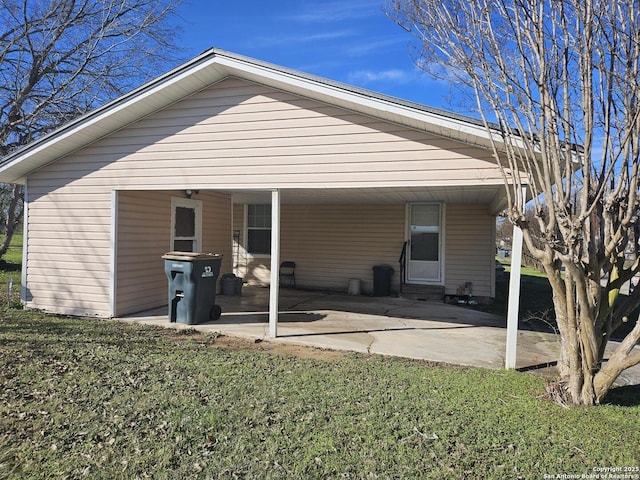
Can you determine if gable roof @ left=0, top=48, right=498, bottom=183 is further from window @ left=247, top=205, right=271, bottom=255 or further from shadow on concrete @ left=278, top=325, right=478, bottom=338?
window @ left=247, top=205, right=271, bottom=255

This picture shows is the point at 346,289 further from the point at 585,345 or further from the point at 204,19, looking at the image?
the point at 204,19

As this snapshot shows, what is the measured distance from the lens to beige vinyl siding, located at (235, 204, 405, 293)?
11117 mm

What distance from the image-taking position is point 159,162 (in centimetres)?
691

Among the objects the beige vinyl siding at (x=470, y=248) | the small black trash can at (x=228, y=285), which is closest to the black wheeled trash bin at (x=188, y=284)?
the small black trash can at (x=228, y=285)

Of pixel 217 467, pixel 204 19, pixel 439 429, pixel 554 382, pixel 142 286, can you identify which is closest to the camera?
pixel 217 467

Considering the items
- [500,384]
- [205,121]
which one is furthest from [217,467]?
[205,121]

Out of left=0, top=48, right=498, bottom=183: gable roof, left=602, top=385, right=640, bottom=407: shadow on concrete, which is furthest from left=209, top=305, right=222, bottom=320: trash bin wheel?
left=602, top=385, right=640, bottom=407: shadow on concrete

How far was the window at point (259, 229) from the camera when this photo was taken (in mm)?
12195

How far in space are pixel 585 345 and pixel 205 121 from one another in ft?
19.5

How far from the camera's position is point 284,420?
3.45 meters

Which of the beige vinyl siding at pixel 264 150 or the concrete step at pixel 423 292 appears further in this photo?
the concrete step at pixel 423 292

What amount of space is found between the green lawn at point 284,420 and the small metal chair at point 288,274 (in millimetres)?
6783

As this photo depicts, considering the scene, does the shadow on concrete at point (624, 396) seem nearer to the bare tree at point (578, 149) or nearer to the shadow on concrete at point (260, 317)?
the bare tree at point (578, 149)

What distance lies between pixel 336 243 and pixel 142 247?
5.41 m
